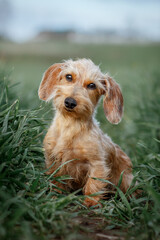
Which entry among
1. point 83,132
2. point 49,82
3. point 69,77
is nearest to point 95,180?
point 83,132

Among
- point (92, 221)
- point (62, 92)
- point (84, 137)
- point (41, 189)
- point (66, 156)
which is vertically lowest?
point (92, 221)

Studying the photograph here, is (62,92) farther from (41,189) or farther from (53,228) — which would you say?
(53,228)

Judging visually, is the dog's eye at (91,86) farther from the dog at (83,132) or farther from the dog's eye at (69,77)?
the dog's eye at (69,77)

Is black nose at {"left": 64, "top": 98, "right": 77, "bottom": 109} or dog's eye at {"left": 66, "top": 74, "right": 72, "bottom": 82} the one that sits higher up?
dog's eye at {"left": 66, "top": 74, "right": 72, "bottom": 82}

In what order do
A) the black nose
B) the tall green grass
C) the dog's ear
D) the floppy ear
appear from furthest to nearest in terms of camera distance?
the dog's ear → the floppy ear → the black nose → the tall green grass

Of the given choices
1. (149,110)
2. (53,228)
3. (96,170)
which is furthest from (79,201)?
(149,110)

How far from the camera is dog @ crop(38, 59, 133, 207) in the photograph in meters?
3.38

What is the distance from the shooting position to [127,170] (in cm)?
380

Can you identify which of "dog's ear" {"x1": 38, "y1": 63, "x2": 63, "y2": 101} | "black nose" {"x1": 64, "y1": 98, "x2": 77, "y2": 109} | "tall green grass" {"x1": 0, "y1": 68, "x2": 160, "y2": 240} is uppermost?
"dog's ear" {"x1": 38, "y1": 63, "x2": 63, "y2": 101}

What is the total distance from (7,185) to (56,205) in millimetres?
470

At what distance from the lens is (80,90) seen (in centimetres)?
344

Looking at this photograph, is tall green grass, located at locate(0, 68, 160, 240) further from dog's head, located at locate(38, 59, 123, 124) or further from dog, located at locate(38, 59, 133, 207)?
dog's head, located at locate(38, 59, 123, 124)

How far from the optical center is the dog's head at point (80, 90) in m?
3.33

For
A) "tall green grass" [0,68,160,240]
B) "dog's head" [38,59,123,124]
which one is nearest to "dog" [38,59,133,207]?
"dog's head" [38,59,123,124]
